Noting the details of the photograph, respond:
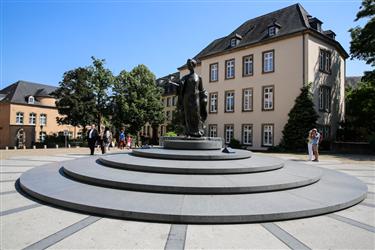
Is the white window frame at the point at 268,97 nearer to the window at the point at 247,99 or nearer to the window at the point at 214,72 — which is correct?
the window at the point at 247,99

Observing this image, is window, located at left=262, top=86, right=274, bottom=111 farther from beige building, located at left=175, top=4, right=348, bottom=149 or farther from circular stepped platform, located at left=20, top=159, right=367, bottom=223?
circular stepped platform, located at left=20, top=159, right=367, bottom=223

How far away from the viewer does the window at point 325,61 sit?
91.9 ft

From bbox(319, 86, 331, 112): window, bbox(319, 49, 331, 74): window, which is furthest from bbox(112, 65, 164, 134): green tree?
bbox(319, 49, 331, 74): window

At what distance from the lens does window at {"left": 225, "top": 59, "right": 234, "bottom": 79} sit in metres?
32.6

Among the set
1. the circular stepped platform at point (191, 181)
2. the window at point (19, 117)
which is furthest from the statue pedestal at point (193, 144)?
the window at point (19, 117)

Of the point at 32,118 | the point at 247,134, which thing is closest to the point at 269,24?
the point at 247,134

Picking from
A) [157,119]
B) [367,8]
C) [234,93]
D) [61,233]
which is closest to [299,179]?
[61,233]

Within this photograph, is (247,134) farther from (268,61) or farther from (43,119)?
(43,119)

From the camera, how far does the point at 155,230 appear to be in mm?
4254

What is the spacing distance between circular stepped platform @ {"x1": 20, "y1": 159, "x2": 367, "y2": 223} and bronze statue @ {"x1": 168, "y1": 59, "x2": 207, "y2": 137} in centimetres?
534

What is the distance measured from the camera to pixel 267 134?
1124 inches

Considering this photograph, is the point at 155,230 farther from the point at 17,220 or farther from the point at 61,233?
the point at 17,220

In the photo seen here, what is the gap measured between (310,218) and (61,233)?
173 inches

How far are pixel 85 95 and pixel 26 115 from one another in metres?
19.2
